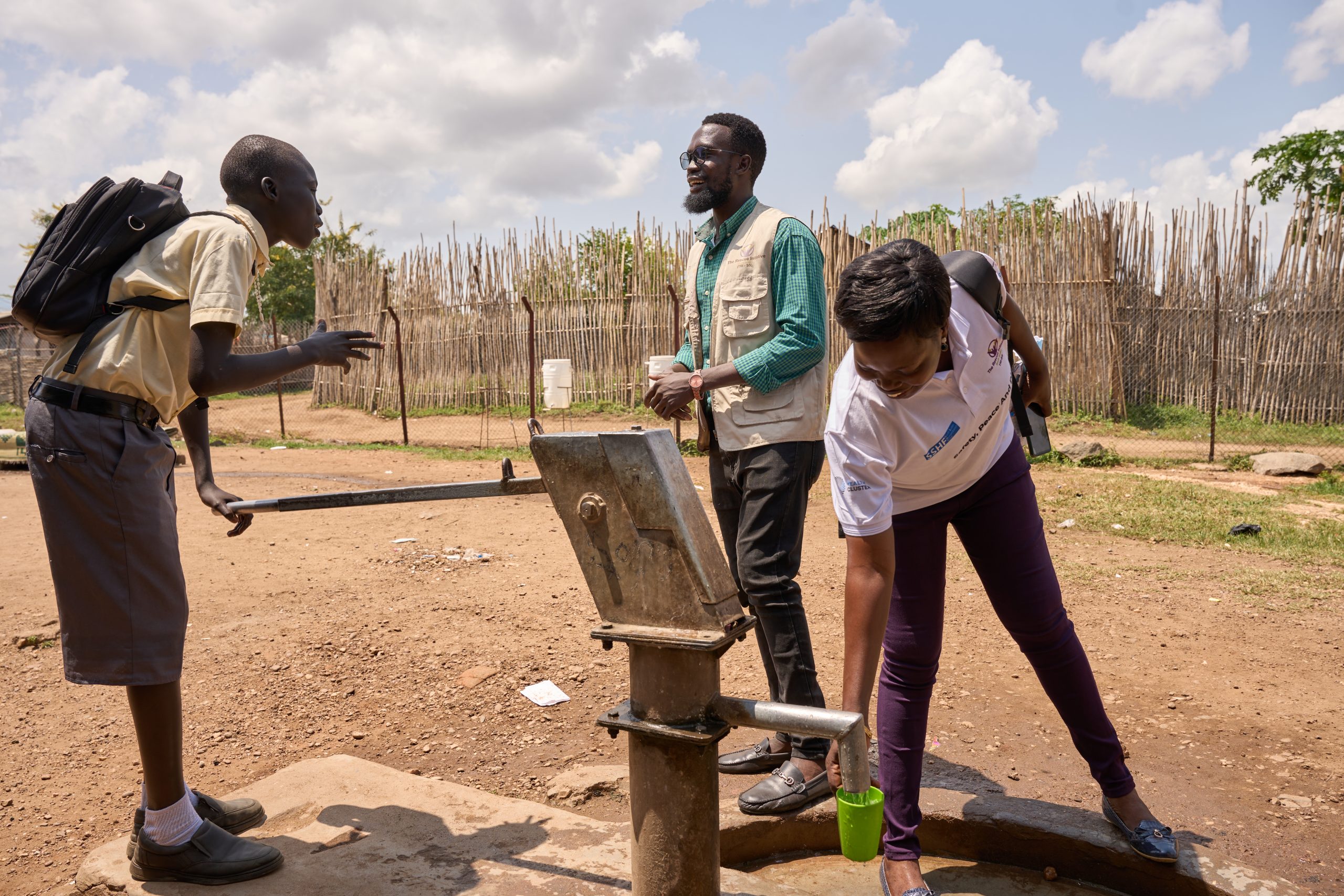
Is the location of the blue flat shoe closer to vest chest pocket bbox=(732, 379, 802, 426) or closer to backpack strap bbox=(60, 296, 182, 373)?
vest chest pocket bbox=(732, 379, 802, 426)

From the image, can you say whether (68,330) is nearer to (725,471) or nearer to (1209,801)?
(725,471)

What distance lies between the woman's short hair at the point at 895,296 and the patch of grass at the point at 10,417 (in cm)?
1400


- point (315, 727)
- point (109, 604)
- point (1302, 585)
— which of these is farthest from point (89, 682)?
point (1302, 585)

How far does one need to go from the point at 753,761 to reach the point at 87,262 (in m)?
2.14

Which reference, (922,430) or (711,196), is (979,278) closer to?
(922,430)

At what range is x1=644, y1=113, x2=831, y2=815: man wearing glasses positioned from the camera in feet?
8.26

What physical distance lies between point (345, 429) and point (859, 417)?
12769 mm

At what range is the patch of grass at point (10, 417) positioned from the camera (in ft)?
48.0

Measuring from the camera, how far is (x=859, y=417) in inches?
75.5

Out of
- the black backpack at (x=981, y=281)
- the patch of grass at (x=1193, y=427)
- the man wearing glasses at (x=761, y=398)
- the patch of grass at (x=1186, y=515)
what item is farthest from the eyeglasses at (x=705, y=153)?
the patch of grass at (x=1193, y=427)

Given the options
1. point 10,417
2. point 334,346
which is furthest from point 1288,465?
point 10,417

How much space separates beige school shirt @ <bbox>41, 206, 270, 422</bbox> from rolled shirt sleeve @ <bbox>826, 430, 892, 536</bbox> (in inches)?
50.9

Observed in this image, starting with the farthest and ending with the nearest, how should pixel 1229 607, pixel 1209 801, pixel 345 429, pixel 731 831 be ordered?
pixel 345 429, pixel 1229 607, pixel 1209 801, pixel 731 831

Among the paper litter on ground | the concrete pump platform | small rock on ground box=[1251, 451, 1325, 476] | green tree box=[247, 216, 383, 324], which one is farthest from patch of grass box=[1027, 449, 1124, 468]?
green tree box=[247, 216, 383, 324]
